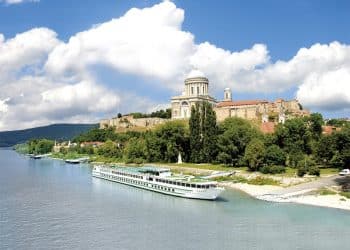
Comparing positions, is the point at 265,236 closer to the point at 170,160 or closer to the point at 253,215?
the point at 253,215

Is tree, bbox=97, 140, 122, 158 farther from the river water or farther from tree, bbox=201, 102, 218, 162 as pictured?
the river water

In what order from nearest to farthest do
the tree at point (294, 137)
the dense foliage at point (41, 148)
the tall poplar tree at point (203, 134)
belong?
the tree at point (294, 137) → the tall poplar tree at point (203, 134) → the dense foliage at point (41, 148)

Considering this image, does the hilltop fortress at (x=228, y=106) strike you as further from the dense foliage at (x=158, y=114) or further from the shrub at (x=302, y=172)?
the shrub at (x=302, y=172)

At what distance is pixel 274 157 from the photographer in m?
49.3

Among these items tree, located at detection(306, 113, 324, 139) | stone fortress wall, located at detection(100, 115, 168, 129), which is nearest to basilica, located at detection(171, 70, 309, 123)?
stone fortress wall, located at detection(100, 115, 168, 129)

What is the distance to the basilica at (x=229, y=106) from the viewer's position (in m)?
102

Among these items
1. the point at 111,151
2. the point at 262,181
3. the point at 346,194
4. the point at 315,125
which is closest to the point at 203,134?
the point at 315,125

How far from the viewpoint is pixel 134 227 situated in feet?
94.7

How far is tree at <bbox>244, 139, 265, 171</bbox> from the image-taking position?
162 ft

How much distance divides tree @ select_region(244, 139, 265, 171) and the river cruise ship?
8.37 meters

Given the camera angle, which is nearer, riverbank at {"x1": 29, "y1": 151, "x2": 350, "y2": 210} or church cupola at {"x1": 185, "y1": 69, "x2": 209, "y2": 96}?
riverbank at {"x1": 29, "y1": 151, "x2": 350, "y2": 210}

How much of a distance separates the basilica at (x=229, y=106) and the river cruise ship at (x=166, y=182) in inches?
1968

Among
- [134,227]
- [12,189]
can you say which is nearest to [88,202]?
[134,227]

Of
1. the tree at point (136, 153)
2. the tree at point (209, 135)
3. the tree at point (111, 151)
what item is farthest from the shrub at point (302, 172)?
the tree at point (111, 151)
